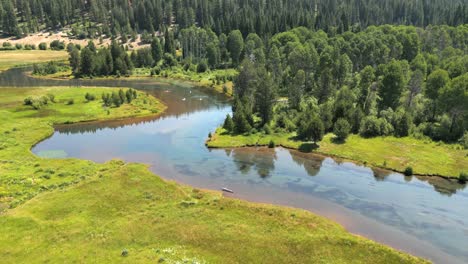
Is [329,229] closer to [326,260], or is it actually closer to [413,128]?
[326,260]

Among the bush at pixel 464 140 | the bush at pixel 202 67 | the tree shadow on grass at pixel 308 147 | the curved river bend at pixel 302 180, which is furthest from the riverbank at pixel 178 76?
the bush at pixel 464 140

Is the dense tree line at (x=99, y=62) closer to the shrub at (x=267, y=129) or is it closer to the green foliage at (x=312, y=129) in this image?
the shrub at (x=267, y=129)

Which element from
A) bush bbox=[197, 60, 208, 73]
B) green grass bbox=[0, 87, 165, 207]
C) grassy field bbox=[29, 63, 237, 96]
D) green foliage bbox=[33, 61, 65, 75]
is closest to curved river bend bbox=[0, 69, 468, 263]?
green grass bbox=[0, 87, 165, 207]

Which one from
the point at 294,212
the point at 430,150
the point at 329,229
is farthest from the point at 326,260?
the point at 430,150

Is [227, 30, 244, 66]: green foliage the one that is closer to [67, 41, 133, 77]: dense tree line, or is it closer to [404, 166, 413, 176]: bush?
Result: [67, 41, 133, 77]: dense tree line

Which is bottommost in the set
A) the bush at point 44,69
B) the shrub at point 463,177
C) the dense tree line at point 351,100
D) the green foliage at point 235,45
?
the shrub at point 463,177
